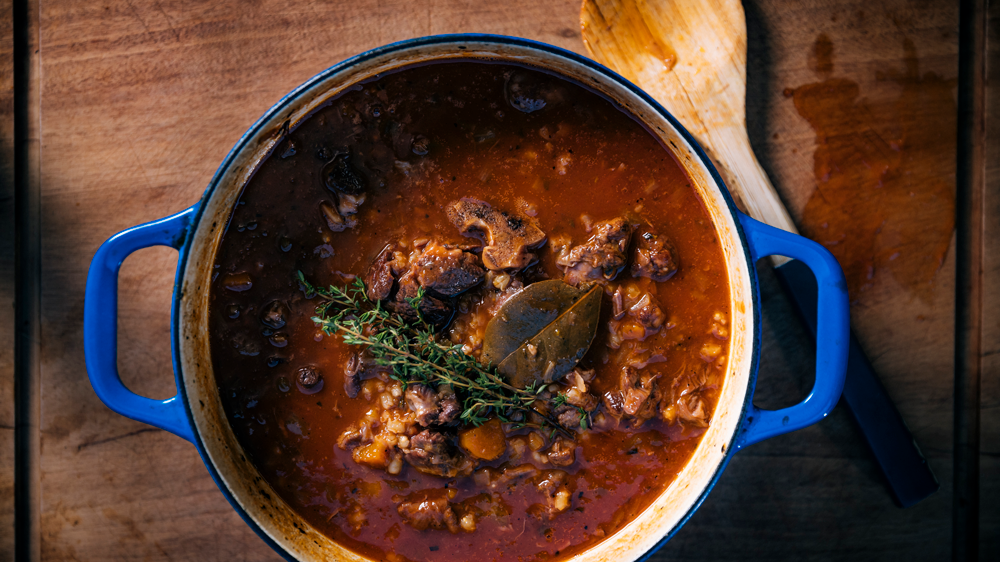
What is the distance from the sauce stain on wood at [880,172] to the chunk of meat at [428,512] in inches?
71.9

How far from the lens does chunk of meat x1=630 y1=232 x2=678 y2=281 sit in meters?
1.94

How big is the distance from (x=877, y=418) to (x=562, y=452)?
4.46 feet

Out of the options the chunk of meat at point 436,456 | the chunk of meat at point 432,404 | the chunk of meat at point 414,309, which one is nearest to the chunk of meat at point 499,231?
the chunk of meat at point 414,309

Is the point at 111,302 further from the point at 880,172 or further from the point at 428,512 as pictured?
the point at 880,172

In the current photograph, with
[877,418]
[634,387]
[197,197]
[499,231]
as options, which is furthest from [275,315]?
[877,418]

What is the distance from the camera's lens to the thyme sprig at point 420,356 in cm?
184

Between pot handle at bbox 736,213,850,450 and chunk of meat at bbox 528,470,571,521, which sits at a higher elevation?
pot handle at bbox 736,213,850,450

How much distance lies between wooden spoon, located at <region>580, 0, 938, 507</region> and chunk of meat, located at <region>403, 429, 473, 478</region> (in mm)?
1467

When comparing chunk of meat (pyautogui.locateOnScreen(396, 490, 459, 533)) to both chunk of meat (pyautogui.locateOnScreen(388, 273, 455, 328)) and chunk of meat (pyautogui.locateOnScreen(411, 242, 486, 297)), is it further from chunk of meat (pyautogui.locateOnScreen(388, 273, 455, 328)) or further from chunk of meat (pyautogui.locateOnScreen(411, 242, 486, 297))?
chunk of meat (pyautogui.locateOnScreen(411, 242, 486, 297))

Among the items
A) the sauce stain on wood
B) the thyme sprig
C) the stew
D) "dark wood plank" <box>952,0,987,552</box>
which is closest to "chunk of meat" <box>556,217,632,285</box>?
the stew

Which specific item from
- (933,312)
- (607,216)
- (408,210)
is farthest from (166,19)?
(933,312)

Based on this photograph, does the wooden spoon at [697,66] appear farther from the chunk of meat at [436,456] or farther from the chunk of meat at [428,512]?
the chunk of meat at [428,512]

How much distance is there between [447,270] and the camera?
6.12 feet

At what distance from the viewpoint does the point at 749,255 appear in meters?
1.81
